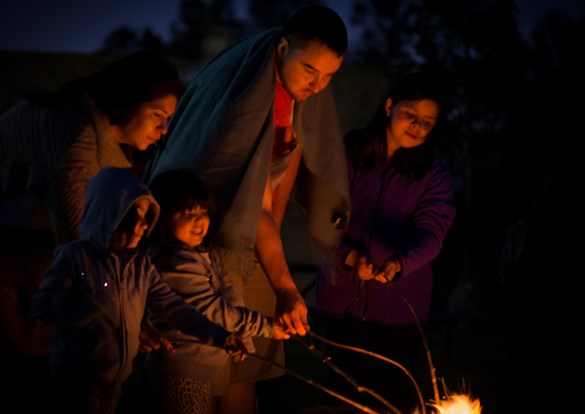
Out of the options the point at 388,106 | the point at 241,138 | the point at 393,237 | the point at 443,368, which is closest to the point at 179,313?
the point at 241,138

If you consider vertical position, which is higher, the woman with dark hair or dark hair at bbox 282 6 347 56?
dark hair at bbox 282 6 347 56

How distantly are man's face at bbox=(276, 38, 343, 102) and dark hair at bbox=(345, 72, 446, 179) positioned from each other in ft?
2.26

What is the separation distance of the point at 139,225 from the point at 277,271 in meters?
0.61

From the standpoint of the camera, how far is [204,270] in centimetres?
290

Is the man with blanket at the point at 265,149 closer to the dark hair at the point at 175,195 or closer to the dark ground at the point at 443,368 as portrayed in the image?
the dark hair at the point at 175,195

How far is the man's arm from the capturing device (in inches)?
108

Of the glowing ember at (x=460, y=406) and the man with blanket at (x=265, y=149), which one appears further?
the man with blanket at (x=265, y=149)

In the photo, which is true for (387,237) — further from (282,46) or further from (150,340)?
(150,340)

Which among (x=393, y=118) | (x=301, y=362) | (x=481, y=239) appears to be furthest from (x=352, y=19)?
(x=393, y=118)

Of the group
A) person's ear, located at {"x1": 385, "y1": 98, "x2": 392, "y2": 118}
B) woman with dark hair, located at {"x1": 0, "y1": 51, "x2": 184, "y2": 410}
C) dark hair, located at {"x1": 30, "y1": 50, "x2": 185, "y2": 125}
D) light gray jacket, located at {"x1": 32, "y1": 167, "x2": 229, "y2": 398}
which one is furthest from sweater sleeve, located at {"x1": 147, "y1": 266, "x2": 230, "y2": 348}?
person's ear, located at {"x1": 385, "y1": 98, "x2": 392, "y2": 118}

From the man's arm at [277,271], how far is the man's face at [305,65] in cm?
44

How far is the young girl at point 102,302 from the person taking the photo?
2490 mm

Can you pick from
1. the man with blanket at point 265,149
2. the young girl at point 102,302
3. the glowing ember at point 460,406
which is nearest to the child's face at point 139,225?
the young girl at point 102,302

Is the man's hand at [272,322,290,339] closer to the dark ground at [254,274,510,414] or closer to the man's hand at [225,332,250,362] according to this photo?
the man's hand at [225,332,250,362]
